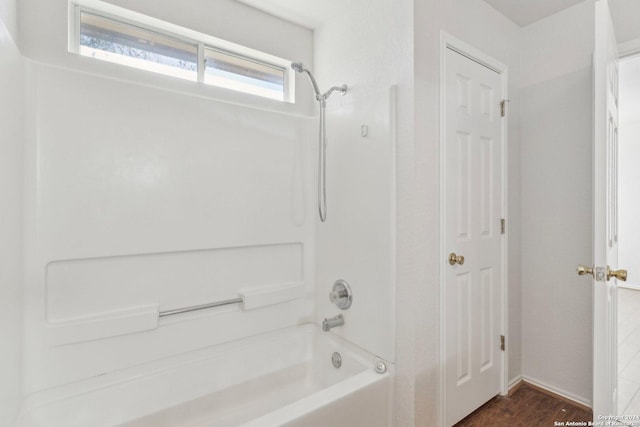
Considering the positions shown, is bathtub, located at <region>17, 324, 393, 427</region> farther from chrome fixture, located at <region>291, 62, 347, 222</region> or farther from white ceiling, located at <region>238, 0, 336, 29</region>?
white ceiling, located at <region>238, 0, 336, 29</region>

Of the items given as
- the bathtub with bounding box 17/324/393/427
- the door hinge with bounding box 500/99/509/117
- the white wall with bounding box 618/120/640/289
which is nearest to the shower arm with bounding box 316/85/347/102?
the door hinge with bounding box 500/99/509/117

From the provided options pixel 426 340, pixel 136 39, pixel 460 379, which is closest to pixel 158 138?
pixel 136 39

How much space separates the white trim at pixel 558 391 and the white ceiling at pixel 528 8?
248 cm

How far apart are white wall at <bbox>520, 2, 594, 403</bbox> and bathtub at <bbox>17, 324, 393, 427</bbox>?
130cm

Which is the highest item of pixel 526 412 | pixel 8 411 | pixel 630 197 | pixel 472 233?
pixel 630 197

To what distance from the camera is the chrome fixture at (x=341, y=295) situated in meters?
1.90

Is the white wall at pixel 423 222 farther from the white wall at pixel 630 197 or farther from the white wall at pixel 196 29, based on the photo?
the white wall at pixel 630 197

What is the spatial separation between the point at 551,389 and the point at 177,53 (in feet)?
10.5

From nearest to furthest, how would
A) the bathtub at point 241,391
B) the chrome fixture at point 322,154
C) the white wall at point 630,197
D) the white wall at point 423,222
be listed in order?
the bathtub at point 241,391
the white wall at point 423,222
the chrome fixture at point 322,154
the white wall at point 630,197

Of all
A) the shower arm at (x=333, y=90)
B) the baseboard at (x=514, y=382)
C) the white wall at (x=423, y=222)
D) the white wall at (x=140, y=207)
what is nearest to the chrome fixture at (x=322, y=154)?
the shower arm at (x=333, y=90)

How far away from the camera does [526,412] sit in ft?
6.33

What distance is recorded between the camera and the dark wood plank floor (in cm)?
184

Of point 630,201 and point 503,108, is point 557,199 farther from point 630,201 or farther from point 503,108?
point 630,201

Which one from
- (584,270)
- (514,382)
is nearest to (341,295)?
(584,270)
